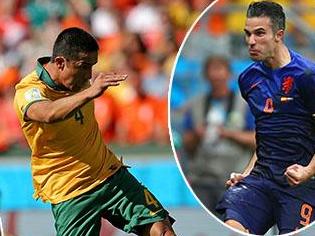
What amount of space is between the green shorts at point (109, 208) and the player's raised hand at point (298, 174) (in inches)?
41.9

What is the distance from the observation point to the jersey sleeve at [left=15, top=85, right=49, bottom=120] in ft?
19.9

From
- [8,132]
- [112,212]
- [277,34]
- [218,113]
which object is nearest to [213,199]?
[218,113]

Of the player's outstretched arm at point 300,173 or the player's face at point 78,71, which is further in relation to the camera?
the player's face at point 78,71

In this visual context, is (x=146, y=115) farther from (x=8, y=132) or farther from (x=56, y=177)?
(x=56, y=177)

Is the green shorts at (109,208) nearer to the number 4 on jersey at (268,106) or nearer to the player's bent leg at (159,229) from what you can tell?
the player's bent leg at (159,229)

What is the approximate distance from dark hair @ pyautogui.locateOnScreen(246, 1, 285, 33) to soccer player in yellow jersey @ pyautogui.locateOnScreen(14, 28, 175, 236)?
41.9 inches

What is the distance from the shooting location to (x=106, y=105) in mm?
10844

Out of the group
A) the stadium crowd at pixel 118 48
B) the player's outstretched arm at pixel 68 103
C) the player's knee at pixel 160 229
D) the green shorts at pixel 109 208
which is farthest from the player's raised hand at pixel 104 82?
the stadium crowd at pixel 118 48

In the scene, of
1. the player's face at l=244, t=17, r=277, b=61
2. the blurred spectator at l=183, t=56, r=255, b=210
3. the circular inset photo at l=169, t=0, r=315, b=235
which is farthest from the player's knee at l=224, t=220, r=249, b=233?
the blurred spectator at l=183, t=56, r=255, b=210

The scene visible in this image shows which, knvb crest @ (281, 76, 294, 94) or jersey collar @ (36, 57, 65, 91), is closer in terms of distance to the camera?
knvb crest @ (281, 76, 294, 94)

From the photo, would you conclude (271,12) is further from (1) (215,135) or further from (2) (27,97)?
(1) (215,135)

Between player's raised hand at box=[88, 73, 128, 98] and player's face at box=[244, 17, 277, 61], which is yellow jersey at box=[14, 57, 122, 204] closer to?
player's raised hand at box=[88, 73, 128, 98]

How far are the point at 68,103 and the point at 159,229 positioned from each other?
106cm

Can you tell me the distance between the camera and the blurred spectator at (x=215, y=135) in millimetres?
7949
